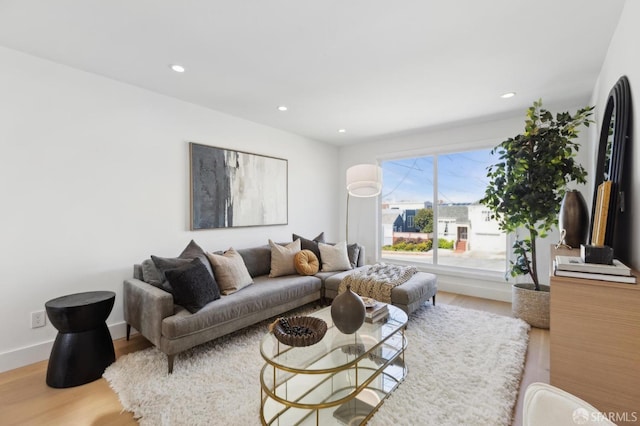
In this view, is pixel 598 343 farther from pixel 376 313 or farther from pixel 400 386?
pixel 376 313

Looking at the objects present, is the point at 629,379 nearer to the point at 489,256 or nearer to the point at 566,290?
the point at 566,290

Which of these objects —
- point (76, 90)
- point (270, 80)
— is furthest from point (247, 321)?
point (76, 90)

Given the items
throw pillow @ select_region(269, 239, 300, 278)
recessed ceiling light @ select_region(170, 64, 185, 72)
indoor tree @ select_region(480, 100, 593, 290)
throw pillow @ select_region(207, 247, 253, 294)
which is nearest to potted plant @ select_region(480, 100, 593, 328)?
indoor tree @ select_region(480, 100, 593, 290)

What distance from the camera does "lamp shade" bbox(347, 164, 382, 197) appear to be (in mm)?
3191

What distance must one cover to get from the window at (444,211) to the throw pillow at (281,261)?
2.28m

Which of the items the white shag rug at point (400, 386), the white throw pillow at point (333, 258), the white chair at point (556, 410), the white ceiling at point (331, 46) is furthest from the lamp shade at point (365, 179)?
the white chair at point (556, 410)

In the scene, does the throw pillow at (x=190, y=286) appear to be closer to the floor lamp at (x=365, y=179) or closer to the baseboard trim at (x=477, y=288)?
the floor lamp at (x=365, y=179)

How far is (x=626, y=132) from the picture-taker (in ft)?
5.51

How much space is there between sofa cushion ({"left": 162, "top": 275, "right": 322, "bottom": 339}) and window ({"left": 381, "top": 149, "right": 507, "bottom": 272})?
2.24m

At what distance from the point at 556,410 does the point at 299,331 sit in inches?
51.3

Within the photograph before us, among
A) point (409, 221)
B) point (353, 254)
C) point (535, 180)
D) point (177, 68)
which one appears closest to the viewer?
point (177, 68)

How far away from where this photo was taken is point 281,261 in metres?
3.54

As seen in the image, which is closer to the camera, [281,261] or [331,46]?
[331,46]

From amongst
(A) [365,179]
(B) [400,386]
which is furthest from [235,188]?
(B) [400,386]
